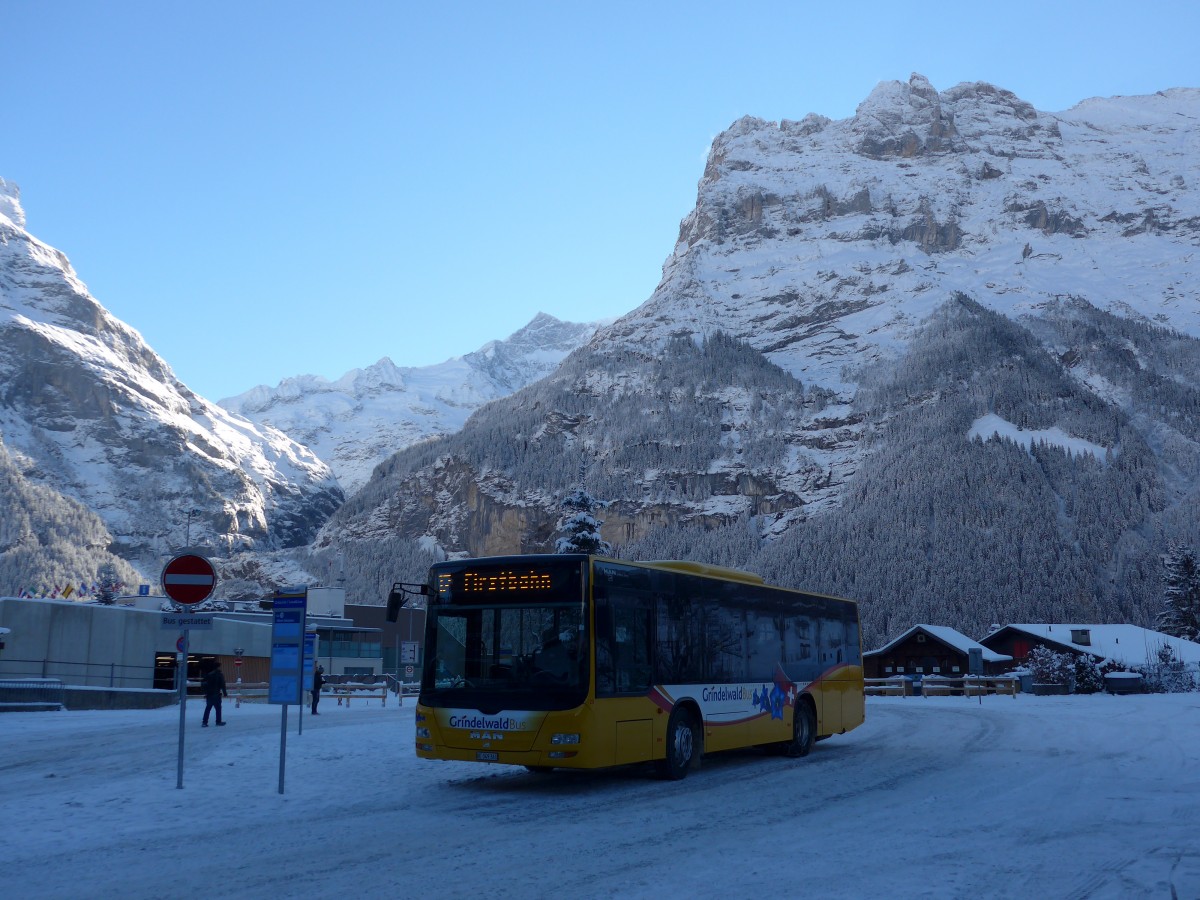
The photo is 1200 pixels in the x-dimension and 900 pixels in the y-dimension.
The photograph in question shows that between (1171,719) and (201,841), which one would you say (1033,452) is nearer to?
(1171,719)

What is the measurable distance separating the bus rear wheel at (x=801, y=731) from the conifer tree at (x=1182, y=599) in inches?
2879

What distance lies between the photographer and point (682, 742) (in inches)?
585

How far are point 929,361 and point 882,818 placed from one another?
185302mm

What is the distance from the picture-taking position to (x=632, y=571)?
46.7 feet

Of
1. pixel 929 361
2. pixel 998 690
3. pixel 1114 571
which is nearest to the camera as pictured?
pixel 998 690

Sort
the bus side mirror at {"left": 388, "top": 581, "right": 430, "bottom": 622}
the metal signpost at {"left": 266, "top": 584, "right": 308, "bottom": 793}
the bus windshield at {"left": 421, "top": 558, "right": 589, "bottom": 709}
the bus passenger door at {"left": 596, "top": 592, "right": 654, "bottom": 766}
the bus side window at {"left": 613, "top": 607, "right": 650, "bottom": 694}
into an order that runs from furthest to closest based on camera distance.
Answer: the bus side mirror at {"left": 388, "top": 581, "right": 430, "bottom": 622} < the bus side window at {"left": 613, "top": 607, "right": 650, "bottom": 694} < the metal signpost at {"left": 266, "top": 584, "right": 308, "bottom": 793} < the bus passenger door at {"left": 596, "top": 592, "right": 654, "bottom": 766} < the bus windshield at {"left": 421, "top": 558, "right": 589, "bottom": 709}

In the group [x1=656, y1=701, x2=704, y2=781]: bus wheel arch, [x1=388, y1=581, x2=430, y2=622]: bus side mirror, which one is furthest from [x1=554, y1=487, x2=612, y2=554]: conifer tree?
[x1=388, y1=581, x2=430, y2=622]: bus side mirror

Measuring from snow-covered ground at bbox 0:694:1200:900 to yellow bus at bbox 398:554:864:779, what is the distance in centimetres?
66

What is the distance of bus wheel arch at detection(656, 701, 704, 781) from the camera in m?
14.5

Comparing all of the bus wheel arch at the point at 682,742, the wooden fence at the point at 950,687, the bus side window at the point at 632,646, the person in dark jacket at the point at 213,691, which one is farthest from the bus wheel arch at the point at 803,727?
the wooden fence at the point at 950,687

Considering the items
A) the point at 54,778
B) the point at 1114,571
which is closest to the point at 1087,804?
the point at 54,778

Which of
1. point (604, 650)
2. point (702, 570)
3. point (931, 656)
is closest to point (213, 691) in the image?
point (702, 570)

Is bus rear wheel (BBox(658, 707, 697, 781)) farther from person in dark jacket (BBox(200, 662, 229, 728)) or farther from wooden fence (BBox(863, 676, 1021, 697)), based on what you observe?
wooden fence (BBox(863, 676, 1021, 697))

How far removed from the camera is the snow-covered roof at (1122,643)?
6088 centimetres
